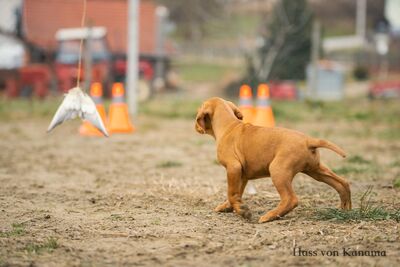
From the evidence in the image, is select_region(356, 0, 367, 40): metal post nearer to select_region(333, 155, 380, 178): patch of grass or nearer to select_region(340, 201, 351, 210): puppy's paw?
select_region(333, 155, 380, 178): patch of grass

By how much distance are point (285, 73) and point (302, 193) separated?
59.4ft

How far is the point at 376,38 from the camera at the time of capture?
1671 inches

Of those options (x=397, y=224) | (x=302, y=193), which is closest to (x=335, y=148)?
(x=397, y=224)

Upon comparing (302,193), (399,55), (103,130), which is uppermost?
(399,55)

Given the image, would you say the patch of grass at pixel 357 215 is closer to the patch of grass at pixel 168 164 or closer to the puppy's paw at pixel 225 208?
the puppy's paw at pixel 225 208

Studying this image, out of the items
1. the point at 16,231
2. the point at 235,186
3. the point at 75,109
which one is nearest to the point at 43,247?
the point at 16,231

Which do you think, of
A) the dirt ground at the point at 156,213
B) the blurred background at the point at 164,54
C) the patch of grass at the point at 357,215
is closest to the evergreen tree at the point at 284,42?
the blurred background at the point at 164,54

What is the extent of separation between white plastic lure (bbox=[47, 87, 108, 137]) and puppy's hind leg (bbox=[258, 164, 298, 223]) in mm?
2508

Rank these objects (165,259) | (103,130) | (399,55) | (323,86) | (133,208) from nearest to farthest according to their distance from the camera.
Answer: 1. (165,259)
2. (133,208)
3. (103,130)
4. (323,86)
5. (399,55)

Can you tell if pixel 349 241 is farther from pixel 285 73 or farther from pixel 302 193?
pixel 285 73

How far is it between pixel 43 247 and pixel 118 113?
7220 millimetres

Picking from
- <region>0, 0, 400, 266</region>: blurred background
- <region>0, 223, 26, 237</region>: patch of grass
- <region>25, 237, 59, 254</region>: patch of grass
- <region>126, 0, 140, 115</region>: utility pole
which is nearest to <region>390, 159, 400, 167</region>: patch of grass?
<region>0, 0, 400, 266</region>: blurred background

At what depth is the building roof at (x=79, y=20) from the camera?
1040 inches

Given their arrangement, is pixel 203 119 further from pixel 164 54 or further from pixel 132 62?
pixel 164 54
